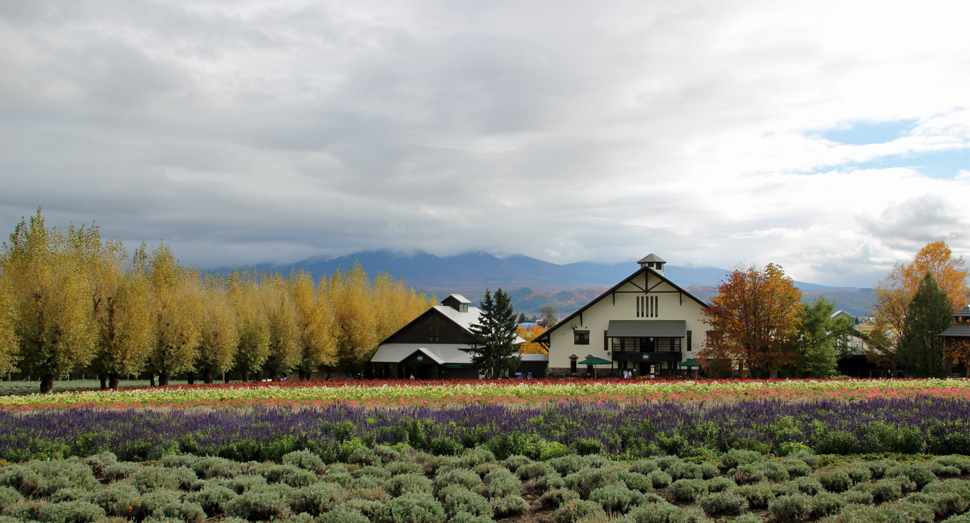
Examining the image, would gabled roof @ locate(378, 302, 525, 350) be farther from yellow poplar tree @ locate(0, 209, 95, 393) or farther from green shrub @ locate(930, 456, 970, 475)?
green shrub @ locate(930, 456, 970, 475)

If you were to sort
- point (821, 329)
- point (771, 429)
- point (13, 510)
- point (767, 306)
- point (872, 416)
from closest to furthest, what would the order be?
point (13, 510)
point (771, 429)
point (872, 416)
point (767, 306)
point (821, 329)

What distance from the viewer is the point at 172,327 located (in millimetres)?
40812

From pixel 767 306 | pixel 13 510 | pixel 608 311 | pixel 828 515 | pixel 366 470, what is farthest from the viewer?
pixel 608 311

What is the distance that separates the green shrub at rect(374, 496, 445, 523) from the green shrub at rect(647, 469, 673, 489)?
3448 millimetres

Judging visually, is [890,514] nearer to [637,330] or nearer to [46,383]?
[46,383]

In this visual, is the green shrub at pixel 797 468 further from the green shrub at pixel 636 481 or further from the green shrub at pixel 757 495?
the green shrub at pixel 636 481

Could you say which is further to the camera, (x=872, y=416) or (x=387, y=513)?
(x=872, y=416)

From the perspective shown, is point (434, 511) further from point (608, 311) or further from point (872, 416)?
point (608, 311)

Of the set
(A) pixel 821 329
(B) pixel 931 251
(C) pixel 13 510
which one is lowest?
(C) pixel 13 510

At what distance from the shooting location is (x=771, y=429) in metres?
12.3

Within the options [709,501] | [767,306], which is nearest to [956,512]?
[709,501]

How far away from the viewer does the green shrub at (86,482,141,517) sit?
317 inches

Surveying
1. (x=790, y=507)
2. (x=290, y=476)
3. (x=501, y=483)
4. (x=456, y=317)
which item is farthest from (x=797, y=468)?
(x=456, y=317)

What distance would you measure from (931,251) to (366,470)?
6088 cm
